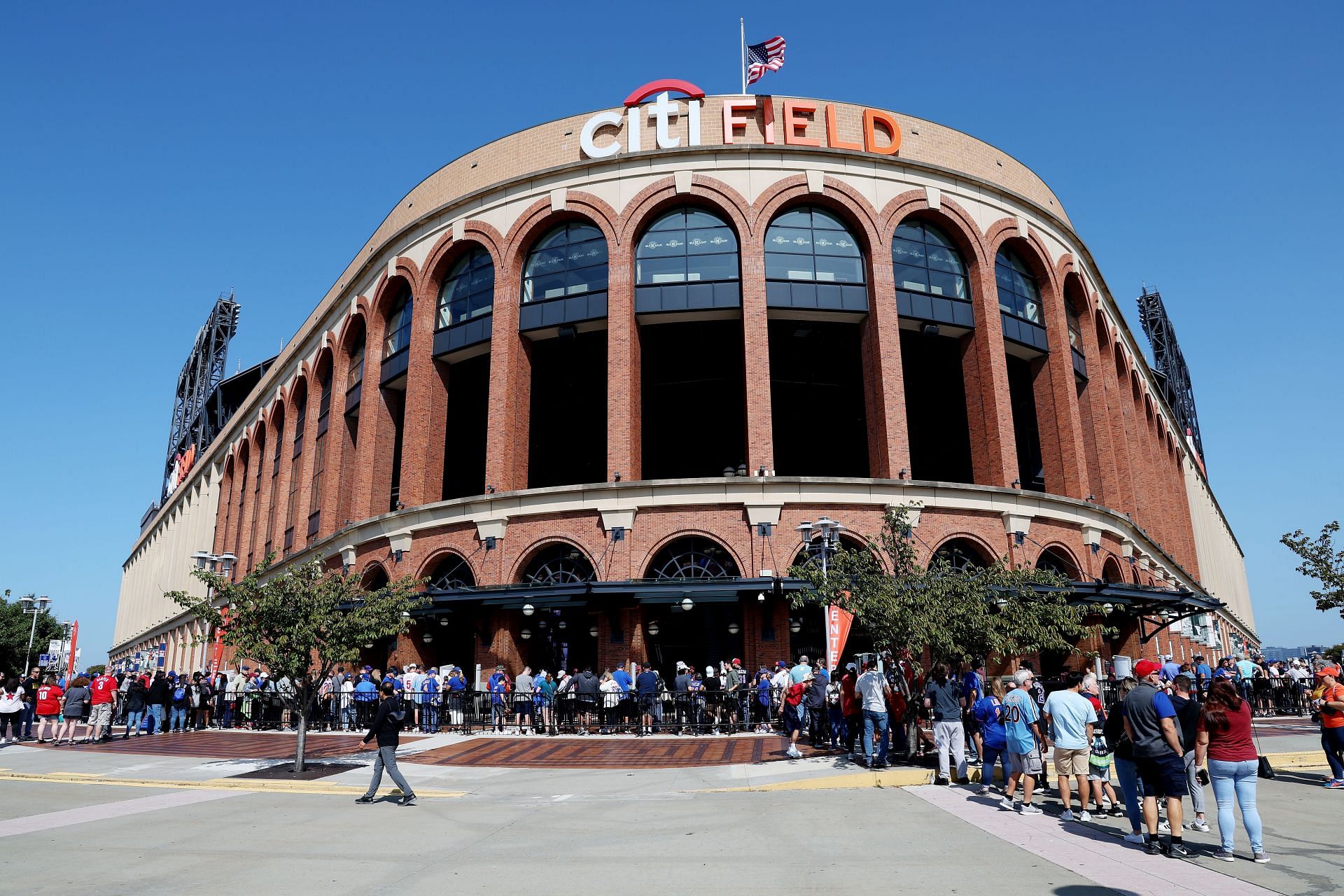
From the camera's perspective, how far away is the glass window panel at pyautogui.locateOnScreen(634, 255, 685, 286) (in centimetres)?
2927

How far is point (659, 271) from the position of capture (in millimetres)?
29438

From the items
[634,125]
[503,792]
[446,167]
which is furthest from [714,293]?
[503,792]

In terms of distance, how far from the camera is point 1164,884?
24.2 ft

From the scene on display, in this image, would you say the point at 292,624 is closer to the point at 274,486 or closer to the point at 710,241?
the point at 710,241

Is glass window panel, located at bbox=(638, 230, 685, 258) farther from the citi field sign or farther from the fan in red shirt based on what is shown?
the fan in red shirt

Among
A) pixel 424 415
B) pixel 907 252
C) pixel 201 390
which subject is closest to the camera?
pixel 907 252

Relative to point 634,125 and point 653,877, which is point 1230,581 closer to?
point 634,125

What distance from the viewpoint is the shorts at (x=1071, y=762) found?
34.0 ft

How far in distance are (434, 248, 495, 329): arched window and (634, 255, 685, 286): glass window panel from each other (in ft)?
17.3

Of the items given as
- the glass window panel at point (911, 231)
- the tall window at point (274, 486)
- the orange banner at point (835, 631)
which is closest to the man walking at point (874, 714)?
the orange banner at point (835, 631)

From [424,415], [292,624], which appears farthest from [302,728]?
[424,415]

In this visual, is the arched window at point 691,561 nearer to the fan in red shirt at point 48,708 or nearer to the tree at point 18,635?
the fan in red shirt at point 48,708

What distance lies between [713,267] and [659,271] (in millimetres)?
1763

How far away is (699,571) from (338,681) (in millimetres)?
10950
